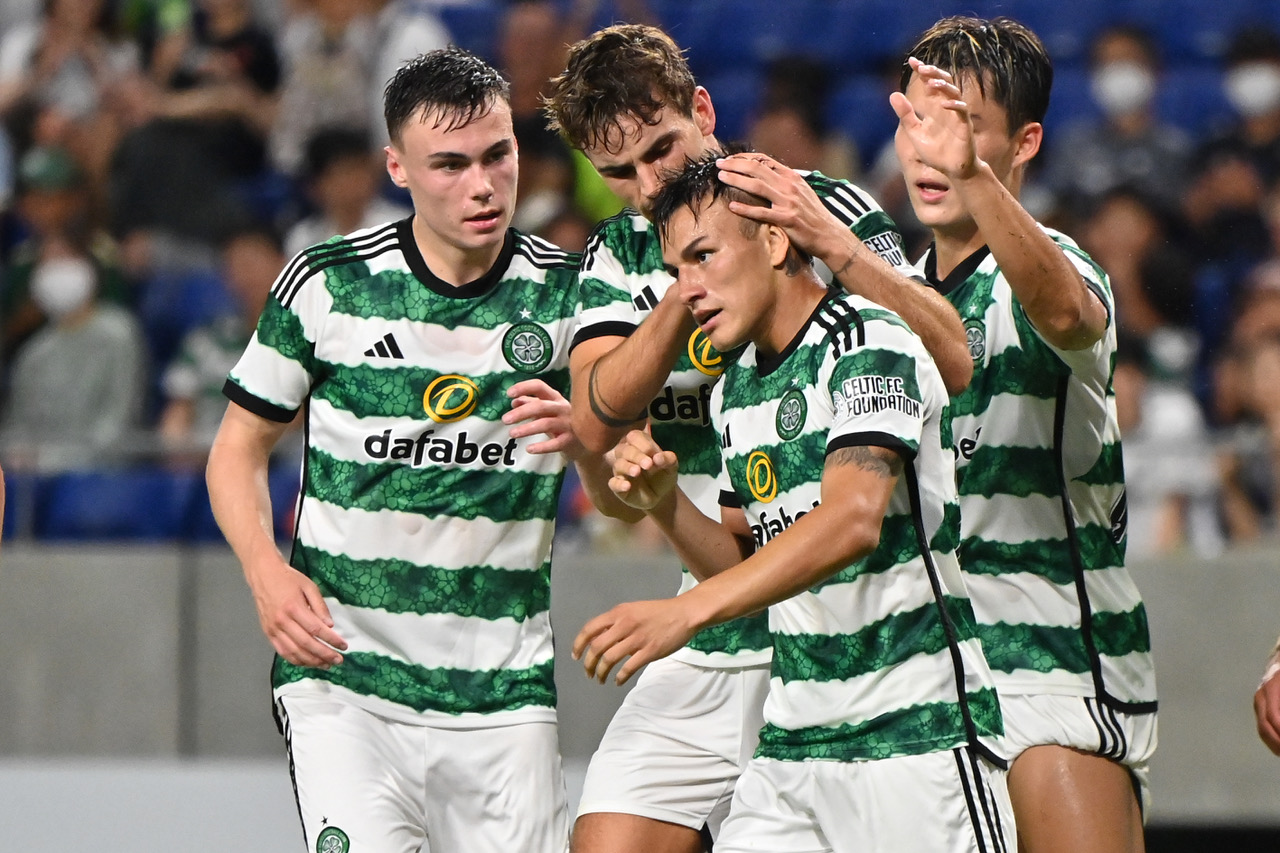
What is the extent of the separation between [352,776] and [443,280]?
1.07 m

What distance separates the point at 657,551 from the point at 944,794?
331 centimetres

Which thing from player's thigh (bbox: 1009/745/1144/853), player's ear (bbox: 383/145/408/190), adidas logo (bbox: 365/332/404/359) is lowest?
player's thigh (bbox: 1009/745/1144/853)

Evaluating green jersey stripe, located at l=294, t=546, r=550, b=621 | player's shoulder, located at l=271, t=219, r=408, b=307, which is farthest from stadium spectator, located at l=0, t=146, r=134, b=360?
green jersey stripe, located at l=294, t=546, r=550, b=621

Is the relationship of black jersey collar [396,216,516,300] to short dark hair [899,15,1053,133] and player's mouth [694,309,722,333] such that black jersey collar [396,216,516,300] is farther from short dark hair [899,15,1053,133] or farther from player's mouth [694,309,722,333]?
short dark hair [899,15,1053,133]

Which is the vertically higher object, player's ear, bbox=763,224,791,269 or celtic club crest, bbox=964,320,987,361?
player's ear, bbox=763,224,791,269

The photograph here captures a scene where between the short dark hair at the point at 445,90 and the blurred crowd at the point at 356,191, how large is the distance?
108 inches

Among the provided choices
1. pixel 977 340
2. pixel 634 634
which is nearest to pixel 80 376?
pixel 977 340

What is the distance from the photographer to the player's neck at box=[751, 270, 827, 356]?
10.6ft

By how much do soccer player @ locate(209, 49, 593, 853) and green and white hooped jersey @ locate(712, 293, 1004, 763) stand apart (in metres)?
0.77

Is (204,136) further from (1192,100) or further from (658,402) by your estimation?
(658,402)

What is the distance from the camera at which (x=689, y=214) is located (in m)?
3.25

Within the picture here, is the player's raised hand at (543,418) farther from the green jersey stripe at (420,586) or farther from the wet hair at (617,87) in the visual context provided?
the wet hair at (617,87)

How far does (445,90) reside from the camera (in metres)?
3.82

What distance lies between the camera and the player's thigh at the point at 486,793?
12.4ft
